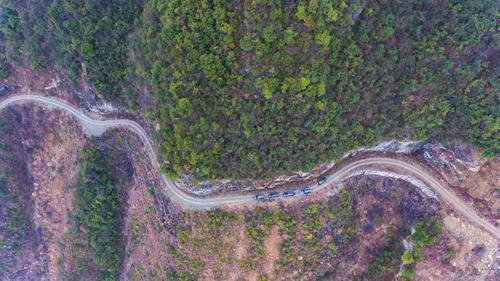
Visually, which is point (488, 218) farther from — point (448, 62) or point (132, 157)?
point (132, 157)

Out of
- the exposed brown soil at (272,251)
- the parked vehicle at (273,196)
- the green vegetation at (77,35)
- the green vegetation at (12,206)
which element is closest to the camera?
the green vegetation at (77,35)

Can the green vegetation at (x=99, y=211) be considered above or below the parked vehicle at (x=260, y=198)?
below

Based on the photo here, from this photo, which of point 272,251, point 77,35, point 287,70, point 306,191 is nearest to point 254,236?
point 272,251

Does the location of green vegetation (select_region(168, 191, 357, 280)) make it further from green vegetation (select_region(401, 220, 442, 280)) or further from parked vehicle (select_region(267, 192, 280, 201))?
green vegetation (select_region(401, 220, 442, 280))

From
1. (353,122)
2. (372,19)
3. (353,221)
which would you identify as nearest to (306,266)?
(353,221)

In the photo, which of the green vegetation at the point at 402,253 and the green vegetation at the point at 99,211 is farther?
the green vegetation at the point at 99,211

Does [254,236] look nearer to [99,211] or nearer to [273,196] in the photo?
[273,196]

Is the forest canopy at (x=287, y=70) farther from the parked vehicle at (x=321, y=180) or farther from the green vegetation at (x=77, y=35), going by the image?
the parked vehicle at (x=321, y=180)

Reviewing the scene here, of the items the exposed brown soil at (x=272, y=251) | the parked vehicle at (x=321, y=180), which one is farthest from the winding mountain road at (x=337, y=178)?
the exposed brown soil at (x=272, y=251)
